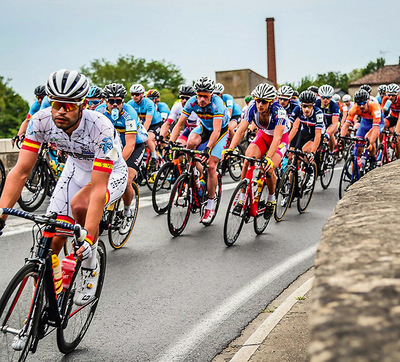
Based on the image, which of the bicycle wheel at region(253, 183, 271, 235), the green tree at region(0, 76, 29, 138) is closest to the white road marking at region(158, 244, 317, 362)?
the bicycle wheel at region(253, 183, 271, 235)

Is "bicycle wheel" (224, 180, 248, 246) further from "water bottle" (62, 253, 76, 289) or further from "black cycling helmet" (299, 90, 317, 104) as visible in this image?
"black cycling helmet" (299, 90, 317, 104)

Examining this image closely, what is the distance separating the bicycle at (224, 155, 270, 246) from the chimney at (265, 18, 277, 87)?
47.8 m

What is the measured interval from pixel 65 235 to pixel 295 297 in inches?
98.0

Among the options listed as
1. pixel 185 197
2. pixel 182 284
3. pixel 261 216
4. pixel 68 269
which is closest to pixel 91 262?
pixel 68 269

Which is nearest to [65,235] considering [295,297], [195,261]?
[295,297]

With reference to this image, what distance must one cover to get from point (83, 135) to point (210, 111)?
5.23 meters

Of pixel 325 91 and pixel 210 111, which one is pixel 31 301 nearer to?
pixel 210 111

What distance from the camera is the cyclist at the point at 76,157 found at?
149 inches

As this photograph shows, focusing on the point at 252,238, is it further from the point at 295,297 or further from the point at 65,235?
the point at 65,235

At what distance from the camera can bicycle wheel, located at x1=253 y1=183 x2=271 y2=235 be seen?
8383 mm

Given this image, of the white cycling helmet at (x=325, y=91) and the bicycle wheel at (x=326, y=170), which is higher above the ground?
the white cycling helmet at (x=325, y=91)

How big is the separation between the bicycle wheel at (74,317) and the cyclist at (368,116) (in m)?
8.59

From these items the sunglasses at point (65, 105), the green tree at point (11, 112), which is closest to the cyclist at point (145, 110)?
the sunglasses at point (65, 105)

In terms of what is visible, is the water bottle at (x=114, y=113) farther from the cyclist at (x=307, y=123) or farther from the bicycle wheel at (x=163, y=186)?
the cyclist at (x=307, y=123)
